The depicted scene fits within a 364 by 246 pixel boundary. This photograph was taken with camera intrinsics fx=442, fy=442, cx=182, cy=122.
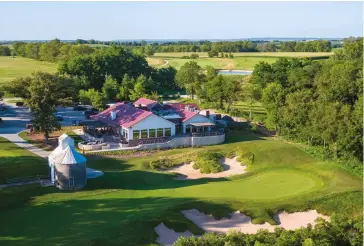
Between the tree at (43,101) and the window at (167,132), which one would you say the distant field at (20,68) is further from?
the window at (167,132)

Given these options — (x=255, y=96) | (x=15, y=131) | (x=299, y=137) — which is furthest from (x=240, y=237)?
(x=255, y=96)

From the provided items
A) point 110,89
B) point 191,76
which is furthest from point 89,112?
point 191,76

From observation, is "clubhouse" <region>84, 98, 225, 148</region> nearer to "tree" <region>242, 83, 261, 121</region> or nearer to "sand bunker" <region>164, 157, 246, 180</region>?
"sand bunker" <region>164, 157, 246, 180</region>

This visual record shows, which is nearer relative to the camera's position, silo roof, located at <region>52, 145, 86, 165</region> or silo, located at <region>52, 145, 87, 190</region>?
silo, located at <region>52, 145, 87, 190</region>

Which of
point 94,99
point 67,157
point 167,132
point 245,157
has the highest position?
point 94,99

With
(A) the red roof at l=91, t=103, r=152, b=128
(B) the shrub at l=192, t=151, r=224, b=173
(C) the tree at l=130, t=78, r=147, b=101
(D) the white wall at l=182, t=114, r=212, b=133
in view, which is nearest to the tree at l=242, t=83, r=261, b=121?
(D) the white wall at l=182, t=114, r=212, b=133

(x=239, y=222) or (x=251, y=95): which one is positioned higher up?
(x=251, y=95)

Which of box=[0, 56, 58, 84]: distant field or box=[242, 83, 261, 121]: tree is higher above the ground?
box=[0, 56, 58, 84]: distant field

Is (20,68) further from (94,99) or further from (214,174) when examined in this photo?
(214,174)
